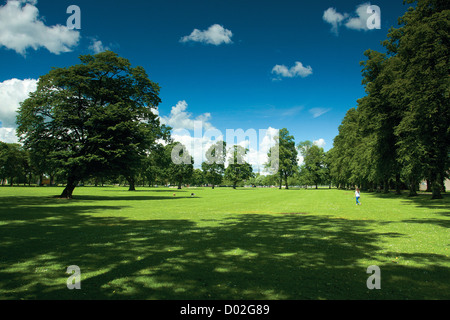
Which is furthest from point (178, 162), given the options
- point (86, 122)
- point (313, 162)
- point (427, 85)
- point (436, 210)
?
point (436, 210)

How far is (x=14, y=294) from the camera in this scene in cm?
554

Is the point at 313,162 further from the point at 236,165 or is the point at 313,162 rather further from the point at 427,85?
the point at 427,85

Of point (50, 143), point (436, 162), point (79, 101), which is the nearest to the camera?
point (436, 162)

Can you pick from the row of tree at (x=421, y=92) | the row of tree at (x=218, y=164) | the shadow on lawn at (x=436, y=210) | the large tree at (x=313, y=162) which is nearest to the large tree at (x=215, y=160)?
the row of tree at (x=218, y=164)

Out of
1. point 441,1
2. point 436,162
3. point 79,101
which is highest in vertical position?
point 441,1

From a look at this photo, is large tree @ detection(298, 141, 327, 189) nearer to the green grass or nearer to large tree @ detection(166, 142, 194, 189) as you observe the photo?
large tree @ detection(166, 142, 194, 189)

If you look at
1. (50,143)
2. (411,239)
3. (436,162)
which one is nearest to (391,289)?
(411,239)

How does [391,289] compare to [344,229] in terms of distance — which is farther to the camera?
[344,229]

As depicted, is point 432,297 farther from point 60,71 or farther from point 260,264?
point 60,71

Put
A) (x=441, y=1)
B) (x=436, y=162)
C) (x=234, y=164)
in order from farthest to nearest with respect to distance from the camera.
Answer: (x=234, y=164)
(x=436, y=162)
(x=441, y=1)

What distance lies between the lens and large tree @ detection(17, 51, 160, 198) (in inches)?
1262

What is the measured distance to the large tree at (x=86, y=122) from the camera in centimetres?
3206

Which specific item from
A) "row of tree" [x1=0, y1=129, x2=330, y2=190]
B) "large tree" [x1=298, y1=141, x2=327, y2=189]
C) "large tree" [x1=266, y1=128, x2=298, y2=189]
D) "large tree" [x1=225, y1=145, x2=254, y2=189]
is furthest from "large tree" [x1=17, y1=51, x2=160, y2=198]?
"large tree" [x1=298, y1=141, x2=327, y2=189]
